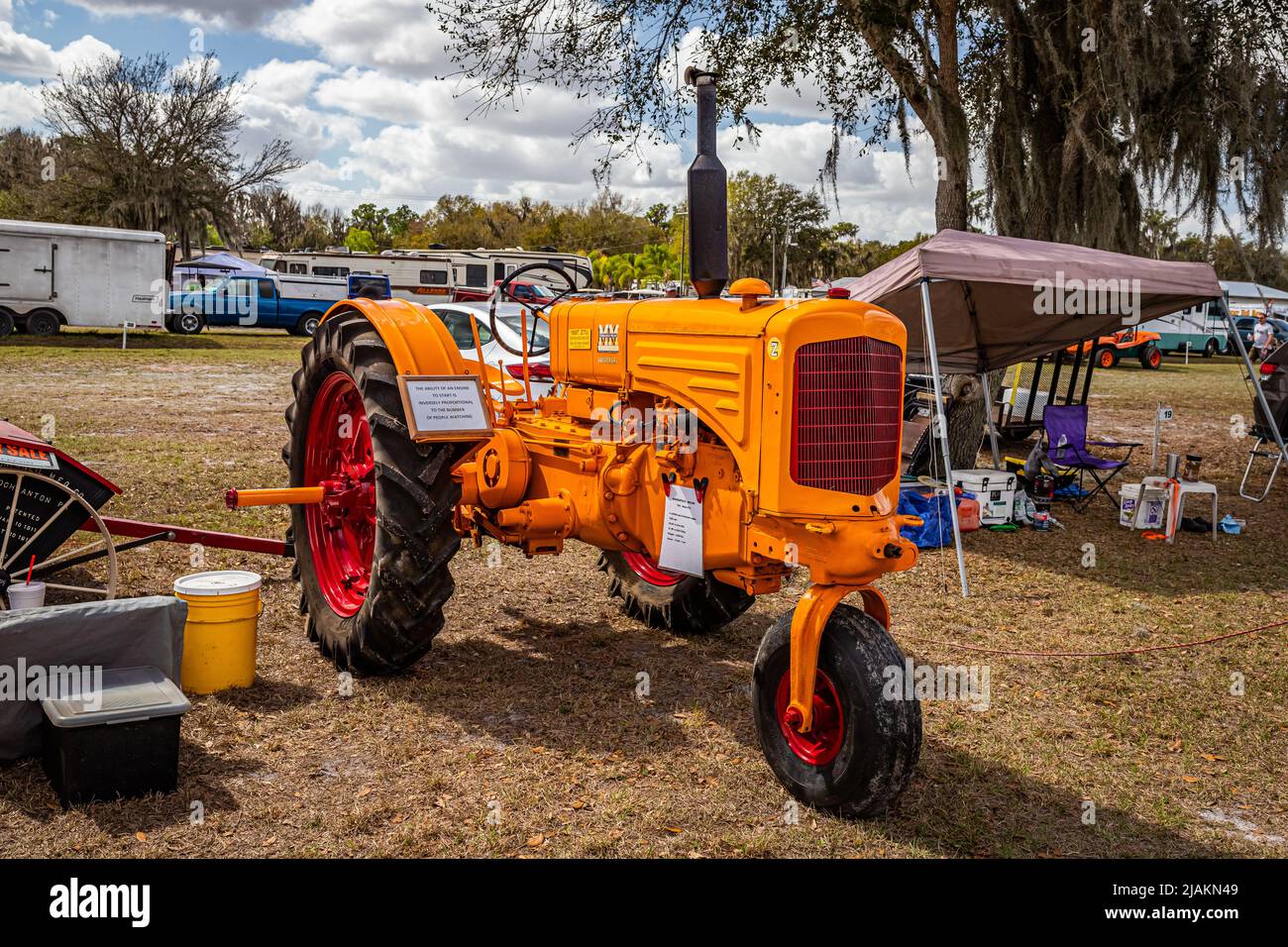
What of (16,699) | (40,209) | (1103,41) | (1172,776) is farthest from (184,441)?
(40,209)

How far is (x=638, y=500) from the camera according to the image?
14.0 ft

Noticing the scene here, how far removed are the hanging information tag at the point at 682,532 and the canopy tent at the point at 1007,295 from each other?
3.10 meters

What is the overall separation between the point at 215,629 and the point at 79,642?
0.68 metres

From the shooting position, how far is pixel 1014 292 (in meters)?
8.81

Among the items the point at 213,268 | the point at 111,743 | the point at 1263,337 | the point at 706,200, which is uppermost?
the point at 213,268

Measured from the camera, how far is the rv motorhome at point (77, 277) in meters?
19.7

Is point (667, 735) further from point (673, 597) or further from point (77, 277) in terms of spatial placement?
point (77, 277)

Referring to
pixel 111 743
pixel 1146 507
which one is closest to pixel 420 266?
pixel 1146 507

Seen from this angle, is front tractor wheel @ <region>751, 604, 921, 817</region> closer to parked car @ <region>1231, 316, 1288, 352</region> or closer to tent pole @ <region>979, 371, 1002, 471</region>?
tent pole @ <region>979, 371, 1002, 471</region>

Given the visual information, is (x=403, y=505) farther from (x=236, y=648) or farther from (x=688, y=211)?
(x=688, y=211)

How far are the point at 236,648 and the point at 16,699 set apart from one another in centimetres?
93

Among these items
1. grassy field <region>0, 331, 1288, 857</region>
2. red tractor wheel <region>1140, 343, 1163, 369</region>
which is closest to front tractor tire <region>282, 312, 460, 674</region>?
grassy field <region>0, 331, 1288, 857</region>

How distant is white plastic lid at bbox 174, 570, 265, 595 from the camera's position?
13.9 feet

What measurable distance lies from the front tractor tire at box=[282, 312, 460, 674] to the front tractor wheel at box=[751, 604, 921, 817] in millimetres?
1472
